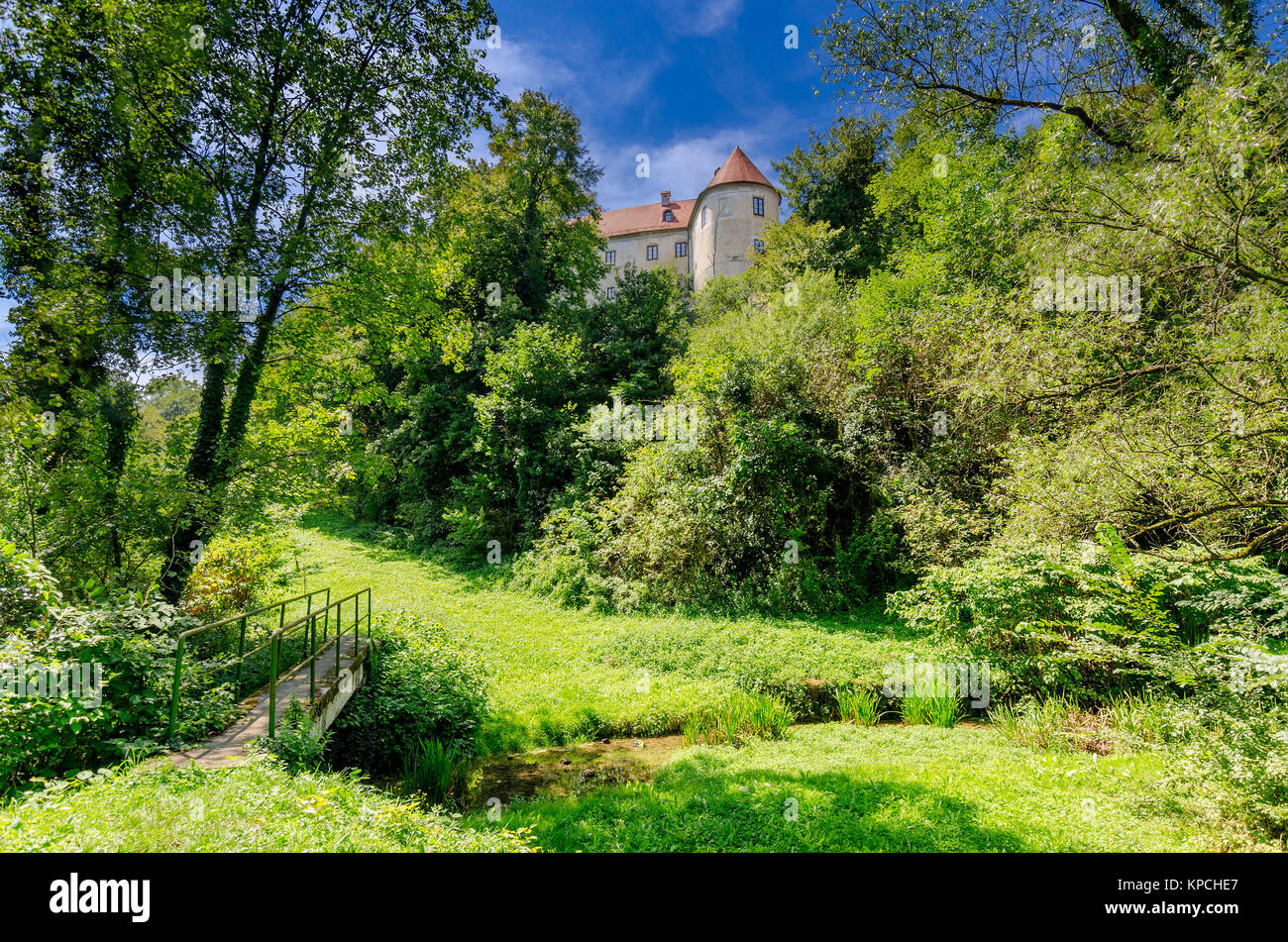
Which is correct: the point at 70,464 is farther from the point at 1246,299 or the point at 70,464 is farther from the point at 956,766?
the point at 1246,299

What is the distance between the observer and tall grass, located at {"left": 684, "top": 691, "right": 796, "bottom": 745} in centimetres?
695

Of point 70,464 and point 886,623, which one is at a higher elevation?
point 70,464

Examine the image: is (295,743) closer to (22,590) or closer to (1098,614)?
(22,590)

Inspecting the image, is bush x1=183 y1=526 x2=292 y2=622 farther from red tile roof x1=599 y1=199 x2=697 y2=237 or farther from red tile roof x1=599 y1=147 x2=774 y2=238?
red tile roof x1=599 y1=199 x2=697 y2=237

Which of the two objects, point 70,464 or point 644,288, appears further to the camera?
point 644,288

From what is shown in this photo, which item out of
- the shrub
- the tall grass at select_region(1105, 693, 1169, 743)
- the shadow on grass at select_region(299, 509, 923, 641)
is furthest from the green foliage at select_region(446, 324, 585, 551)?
the shrub

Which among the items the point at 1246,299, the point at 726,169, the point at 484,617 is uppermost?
the point at 726,169

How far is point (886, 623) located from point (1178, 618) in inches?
173

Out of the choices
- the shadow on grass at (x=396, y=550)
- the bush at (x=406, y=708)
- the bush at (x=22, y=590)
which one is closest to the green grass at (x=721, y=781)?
the bush at (x=406, y=708)

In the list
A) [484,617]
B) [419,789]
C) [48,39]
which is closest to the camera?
[419,789]

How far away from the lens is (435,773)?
19.9 feet
